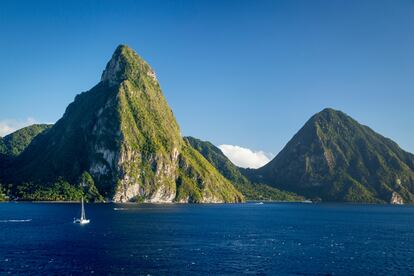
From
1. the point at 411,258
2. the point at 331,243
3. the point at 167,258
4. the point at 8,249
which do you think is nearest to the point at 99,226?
the point at 8,249

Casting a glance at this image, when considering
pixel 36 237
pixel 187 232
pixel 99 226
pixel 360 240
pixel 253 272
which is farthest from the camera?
pixel 99 226

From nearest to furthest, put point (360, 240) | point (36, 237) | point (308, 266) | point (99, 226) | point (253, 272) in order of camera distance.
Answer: point (253, 272) < point (308, 266) < point (36, 237) < point (360, 240) < point (99, 226)

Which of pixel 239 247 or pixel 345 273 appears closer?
pixel 345 273

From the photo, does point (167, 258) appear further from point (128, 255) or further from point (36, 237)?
point (36, 237)

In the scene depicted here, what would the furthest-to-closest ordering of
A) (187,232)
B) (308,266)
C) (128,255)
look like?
1. (187,232)
2. (128,255)
3. (308,266)

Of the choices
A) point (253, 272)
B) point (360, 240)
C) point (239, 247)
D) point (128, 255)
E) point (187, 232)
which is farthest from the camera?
point (187, 232)

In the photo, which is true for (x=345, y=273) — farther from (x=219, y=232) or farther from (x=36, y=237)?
(x=36, y=237)

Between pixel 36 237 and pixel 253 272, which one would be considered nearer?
pixel 253 272

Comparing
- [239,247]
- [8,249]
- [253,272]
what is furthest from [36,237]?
[253,272]

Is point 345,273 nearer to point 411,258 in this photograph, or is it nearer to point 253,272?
point 253,272
